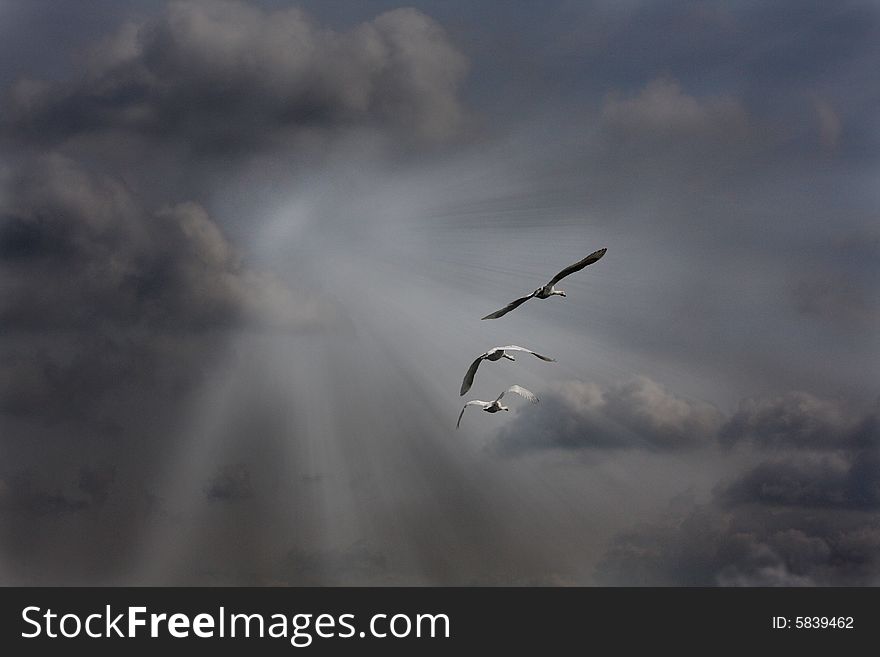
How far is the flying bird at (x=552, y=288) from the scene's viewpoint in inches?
2987

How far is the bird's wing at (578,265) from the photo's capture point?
250 feet

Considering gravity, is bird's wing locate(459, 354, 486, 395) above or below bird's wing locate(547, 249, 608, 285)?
below

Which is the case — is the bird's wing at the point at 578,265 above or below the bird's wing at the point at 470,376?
above

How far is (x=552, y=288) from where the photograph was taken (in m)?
85.0

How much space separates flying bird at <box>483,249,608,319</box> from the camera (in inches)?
2987

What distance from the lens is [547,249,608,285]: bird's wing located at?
7619cm

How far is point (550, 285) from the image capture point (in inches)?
3312

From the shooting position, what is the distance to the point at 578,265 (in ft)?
257

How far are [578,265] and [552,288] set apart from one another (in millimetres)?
6838
